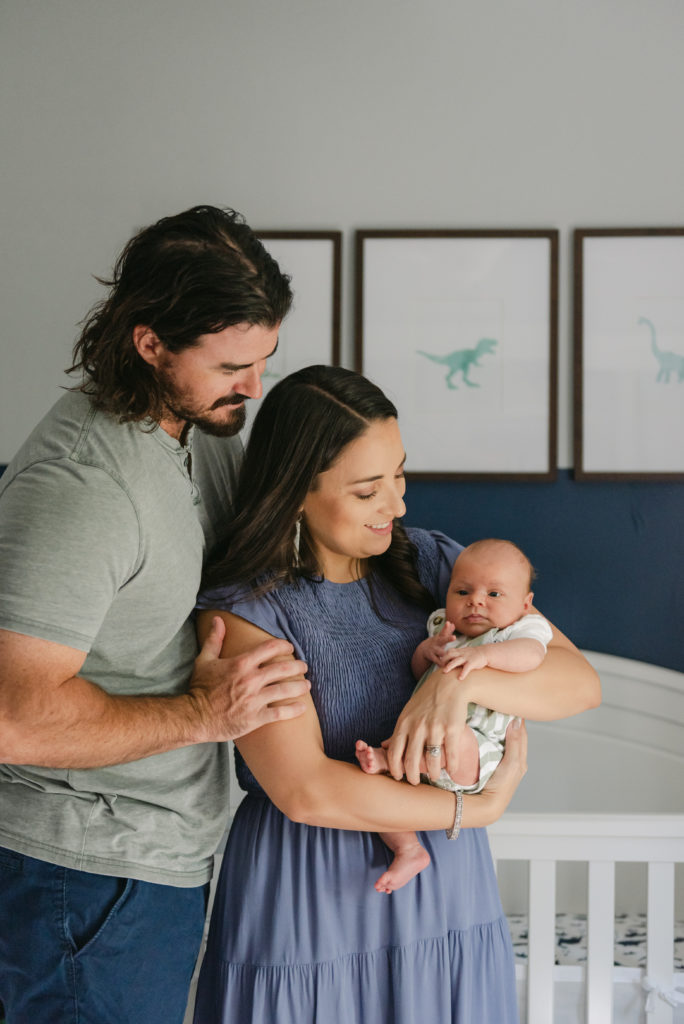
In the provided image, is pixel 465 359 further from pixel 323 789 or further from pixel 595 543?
pixel 323 789

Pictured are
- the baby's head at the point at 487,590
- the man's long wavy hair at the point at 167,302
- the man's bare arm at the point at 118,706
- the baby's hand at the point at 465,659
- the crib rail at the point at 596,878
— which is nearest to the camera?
the man's bare arm at the point at 118,706

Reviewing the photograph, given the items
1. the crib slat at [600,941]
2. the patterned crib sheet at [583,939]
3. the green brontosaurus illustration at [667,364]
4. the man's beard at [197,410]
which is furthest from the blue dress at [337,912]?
the green brontosaurus illustration at [667,364]

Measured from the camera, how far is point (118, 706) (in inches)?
41.4

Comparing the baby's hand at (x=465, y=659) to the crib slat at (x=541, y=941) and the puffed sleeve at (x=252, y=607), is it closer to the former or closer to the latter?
the puffed sleeve at (x=252, y=607)

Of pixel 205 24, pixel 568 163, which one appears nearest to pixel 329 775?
pixel 568 163

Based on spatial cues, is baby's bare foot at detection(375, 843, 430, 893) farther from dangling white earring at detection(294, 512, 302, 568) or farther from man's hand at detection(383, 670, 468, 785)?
dangling white earring at detection(294, 512, 302, 568)

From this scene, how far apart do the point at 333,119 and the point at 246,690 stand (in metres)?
1.98

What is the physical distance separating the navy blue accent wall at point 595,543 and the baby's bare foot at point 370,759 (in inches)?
58.5

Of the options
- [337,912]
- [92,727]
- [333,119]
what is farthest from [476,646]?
[333,119]

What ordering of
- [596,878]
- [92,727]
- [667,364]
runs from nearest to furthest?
[92,727] < [596,878] < [667,364]

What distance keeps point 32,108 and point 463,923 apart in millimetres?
2443

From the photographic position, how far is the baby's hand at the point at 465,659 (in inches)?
46.1

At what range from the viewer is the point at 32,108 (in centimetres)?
260

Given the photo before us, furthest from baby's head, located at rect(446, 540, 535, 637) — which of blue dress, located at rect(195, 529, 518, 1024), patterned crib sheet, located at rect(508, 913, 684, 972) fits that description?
patterned crib sheet, located at rect(508, 913, 684, 972)
